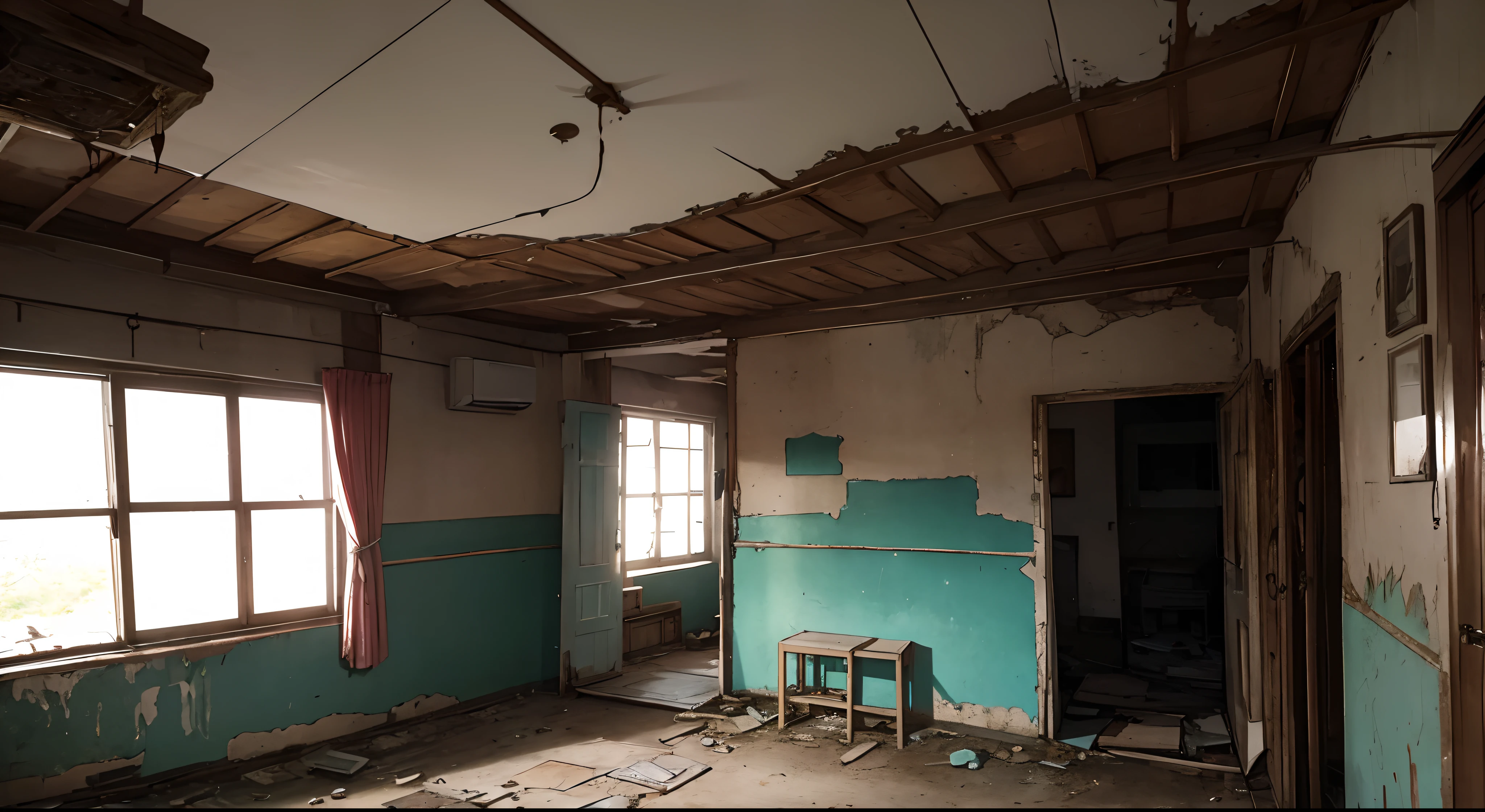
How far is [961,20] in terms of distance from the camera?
6.57 feet

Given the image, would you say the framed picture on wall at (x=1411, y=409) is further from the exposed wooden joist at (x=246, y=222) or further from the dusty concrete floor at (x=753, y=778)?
the exposed wooden joist at (x=246, y=222)

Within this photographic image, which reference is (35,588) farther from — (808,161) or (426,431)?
(808,161)

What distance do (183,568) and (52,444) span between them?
0.89m

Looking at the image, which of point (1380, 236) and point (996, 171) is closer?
point (1380, 236)

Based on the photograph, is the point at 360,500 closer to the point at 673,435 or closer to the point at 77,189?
the point at 77,189

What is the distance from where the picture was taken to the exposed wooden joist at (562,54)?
1.94 metres

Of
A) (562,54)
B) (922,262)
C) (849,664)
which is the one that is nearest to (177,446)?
(562,54)

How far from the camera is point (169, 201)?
11.0 ft

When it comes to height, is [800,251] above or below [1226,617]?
above

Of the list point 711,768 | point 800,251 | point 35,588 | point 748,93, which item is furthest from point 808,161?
point 35,588

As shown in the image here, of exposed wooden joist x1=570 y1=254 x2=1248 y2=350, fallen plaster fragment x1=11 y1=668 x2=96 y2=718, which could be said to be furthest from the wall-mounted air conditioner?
fallen plaster fragment x1=11 y1=668 x2=96 y2=718

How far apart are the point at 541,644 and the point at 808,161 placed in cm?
478

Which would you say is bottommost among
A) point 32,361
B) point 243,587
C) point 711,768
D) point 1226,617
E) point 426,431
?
point 711,768

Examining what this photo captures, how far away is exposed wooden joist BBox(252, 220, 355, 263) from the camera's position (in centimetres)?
369
